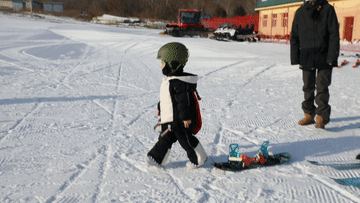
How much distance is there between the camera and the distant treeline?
58438 millimetres

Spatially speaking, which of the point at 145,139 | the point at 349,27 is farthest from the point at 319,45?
the point at 349,27

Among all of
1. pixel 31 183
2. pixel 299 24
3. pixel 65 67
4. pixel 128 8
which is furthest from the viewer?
pixel 128 8

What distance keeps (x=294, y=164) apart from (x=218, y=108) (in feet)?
7.33

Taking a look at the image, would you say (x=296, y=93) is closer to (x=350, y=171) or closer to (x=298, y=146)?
(x=298, y=146)

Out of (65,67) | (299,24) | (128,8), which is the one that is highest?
(128,8)

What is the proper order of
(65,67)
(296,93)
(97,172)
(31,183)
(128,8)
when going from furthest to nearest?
(128,8) < (65,67) < (296,93) < (97,172) < (31,183)

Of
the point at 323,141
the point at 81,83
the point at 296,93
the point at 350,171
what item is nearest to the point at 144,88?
the point at 81,83

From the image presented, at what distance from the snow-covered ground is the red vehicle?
16.6 metres

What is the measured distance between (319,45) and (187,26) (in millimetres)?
22398

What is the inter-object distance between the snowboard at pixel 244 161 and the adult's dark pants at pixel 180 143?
250 millimetres

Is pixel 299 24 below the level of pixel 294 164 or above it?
above

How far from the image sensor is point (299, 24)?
13.4 ft

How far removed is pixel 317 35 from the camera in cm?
391

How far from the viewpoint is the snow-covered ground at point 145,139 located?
8.15 feet
